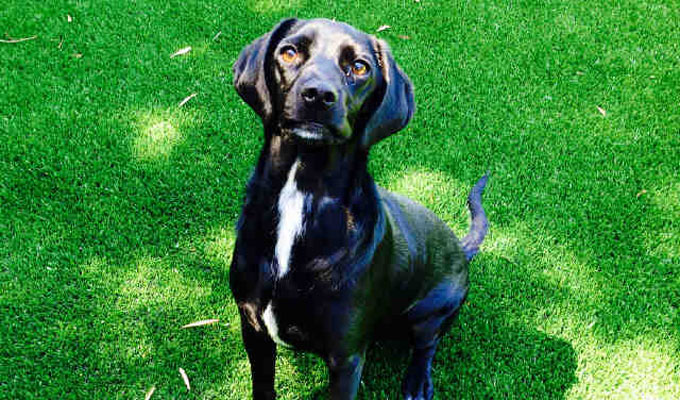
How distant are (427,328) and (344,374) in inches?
27.1

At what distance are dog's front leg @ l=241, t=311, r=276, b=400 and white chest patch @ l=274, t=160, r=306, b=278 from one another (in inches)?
16.7

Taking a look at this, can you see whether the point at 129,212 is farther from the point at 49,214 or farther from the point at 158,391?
the point at 158,391

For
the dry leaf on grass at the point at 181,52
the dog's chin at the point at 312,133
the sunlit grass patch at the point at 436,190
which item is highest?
the dog's chin at the point at 312,133

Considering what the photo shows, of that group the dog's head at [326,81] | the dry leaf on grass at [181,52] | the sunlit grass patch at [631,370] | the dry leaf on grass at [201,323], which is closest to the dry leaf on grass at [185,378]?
the dry leaf on grass at [201,323]

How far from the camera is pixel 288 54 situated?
7.11 feet

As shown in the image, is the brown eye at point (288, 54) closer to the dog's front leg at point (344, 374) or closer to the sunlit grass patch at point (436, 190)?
the dog's front leg at point (344, 374)

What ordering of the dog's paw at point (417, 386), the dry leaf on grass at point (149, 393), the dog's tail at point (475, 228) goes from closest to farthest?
the dry leaf on grass at point (149, 393)
the dog's paw at point (417, 386)
the dog's tail at point (475, 228)

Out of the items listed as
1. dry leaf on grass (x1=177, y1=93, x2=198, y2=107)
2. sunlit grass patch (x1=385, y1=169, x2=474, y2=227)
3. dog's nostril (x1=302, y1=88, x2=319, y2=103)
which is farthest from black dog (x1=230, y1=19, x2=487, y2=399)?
dry leaf on grass (x1=177, y1=93, x2=198, y2=107)

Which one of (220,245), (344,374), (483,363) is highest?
(344,374)

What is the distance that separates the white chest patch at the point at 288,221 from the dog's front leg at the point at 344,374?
0.48 metres

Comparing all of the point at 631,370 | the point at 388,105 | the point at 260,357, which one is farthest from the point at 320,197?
the point at 631,370

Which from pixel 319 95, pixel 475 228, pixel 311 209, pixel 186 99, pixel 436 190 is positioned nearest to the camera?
pixel 319 95

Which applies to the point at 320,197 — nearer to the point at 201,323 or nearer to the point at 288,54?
the point at 288,54

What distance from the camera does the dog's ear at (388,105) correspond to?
2174mm
